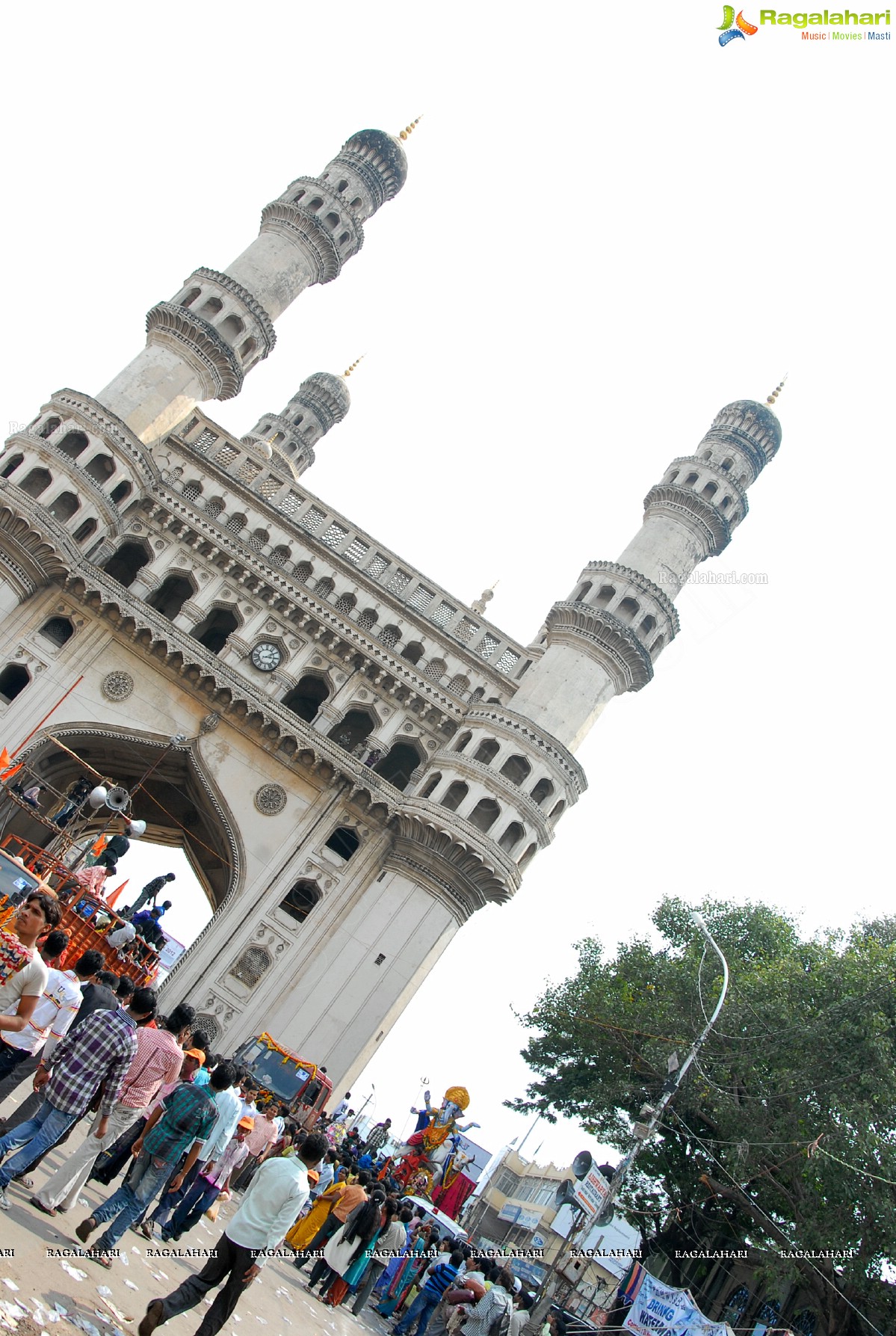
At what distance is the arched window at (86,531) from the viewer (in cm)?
3194

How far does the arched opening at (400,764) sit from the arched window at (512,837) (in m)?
4.52

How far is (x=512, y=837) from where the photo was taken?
31.2 meters

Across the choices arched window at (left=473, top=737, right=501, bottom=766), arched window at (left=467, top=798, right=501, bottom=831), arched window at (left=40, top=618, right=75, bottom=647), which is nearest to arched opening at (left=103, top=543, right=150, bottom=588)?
arched window at (left=40, top=618, right=75, bottom=647)

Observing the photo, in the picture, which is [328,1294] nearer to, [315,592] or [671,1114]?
[671,1114]

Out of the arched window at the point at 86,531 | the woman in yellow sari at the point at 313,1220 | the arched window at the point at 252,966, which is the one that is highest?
the arched window at the point at 86,531

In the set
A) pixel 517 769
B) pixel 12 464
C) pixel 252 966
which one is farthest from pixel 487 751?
pixel 12 464

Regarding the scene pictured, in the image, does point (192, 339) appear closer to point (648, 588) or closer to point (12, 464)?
point (12, 464)

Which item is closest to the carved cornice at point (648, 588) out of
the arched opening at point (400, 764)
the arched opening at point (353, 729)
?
the arched opening at point (400, 764)

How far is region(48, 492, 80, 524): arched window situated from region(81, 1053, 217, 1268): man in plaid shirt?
26.4 metres

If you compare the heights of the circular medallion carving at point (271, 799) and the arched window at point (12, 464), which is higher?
the arched window at point (12, 464)

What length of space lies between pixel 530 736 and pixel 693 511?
14391 millimetres

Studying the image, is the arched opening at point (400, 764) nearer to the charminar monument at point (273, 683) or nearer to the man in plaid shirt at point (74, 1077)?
the charminar monument at point (273, 683)

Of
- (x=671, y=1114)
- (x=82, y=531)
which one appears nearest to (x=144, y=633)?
(x=82, y=531)

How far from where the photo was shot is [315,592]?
114ft
